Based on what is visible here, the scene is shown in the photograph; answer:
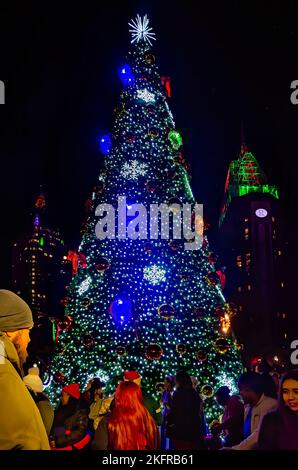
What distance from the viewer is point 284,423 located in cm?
387

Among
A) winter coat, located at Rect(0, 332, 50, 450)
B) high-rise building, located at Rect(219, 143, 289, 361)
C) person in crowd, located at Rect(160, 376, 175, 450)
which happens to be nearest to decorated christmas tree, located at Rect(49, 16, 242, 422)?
person in crowd, located at Rect(160, 376, 175, 450)

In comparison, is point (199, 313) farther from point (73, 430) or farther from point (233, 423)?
point (73, 430)

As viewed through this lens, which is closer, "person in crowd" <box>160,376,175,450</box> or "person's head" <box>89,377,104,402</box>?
"person in crowd" <box>160,376,175,450</box>

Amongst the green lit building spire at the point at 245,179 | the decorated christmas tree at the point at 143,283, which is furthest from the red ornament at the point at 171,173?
the green lit building spire at the point at 245,179

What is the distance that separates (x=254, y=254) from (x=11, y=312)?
77484 mm

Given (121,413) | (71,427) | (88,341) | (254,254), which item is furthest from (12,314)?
(254,254)

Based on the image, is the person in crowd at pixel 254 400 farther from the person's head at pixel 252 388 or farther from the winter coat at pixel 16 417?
the winter coat at pixel 16 417

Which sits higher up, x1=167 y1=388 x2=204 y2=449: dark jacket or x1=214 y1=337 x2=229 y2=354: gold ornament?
x1=214 y1=337 x2=229 y2=354: gold ornament

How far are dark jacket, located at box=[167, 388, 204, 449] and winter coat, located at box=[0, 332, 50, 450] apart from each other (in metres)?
4.53

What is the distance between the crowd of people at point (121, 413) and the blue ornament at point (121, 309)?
10.4 ft

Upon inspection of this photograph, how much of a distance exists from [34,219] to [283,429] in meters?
82.0

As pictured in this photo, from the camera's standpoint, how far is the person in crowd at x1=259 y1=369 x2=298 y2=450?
3.81 meters

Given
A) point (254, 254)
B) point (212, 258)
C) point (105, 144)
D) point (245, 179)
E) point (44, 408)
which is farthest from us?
point (245, 179)

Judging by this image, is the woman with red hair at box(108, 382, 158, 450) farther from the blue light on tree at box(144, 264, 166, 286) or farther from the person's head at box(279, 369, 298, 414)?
the blue light on tree at box(144, 264, 166, 286)
